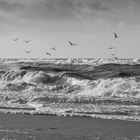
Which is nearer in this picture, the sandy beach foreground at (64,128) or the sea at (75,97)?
the sandy beach foreground at (64,128)

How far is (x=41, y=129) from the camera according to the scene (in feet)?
39.9

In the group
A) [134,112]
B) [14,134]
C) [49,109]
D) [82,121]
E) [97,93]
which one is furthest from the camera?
[97,93]

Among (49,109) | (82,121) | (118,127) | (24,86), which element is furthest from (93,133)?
(24,86)

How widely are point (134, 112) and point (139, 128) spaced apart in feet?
8.51

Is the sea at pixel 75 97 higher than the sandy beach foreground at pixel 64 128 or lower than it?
higher

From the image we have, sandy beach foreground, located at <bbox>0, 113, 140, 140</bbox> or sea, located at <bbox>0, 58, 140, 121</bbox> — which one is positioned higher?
sea, located at <bbox>0, 58, 140, 121</bbox>

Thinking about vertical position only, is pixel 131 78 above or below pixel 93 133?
above

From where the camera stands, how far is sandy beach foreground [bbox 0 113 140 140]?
36.3ft

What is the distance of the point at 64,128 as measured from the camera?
40.4 ft

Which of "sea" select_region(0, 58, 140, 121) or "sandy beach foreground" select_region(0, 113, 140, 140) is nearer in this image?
"sandy beach foreground" select_region(0, 113, 140, 140)

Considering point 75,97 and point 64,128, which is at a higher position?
point 75,97

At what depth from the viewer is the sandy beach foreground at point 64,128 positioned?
11062mm

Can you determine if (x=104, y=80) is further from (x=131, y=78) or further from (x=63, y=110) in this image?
(x=63, y=110)

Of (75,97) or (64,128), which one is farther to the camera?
Answer: (75,97)
